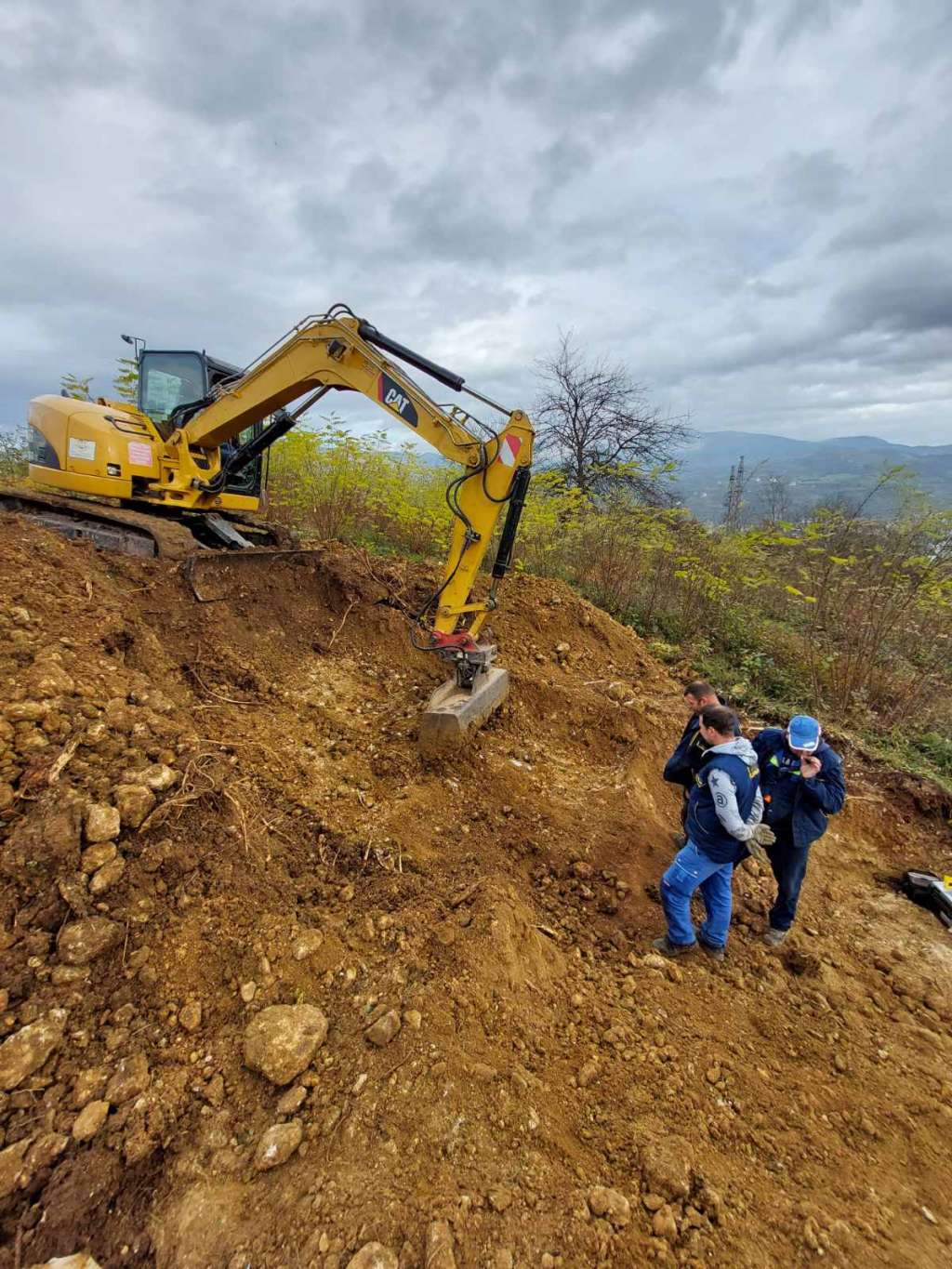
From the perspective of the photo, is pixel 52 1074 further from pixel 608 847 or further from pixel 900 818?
pixel 900 818

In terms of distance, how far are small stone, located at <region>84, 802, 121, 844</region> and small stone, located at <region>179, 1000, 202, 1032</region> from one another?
835 millimetres

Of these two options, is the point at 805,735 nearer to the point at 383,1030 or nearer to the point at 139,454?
the point at 383,1030

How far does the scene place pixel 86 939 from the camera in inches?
84.0

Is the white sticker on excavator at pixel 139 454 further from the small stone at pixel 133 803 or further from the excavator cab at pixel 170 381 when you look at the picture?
the small stone at pixel 133 803

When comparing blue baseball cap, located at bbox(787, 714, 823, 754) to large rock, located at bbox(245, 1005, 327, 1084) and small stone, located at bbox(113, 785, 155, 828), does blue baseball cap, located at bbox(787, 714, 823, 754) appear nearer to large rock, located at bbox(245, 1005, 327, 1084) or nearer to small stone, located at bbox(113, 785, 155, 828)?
large rock, located at bbox(245, 1005, 327, 1084)

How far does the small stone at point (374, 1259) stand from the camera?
149cm

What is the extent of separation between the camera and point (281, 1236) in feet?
5.11

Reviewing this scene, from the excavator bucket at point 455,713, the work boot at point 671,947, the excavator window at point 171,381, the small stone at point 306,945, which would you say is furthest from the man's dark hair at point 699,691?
the excavator window at point 171,381

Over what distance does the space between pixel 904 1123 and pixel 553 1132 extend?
61.8 inches

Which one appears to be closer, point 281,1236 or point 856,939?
point 281,1236

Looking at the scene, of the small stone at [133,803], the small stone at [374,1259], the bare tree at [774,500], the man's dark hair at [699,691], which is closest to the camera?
the small stone at [374,1259]

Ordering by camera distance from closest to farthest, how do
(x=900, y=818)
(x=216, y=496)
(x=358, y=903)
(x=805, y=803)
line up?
(x=358, y=903), (x=805, y=803), (x=900, y=818), (x=216, y=496)

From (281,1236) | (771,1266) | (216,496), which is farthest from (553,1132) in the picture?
(216,496)

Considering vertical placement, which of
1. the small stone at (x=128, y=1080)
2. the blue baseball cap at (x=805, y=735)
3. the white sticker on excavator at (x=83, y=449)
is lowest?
the small stone at (x=128, y=1080)
